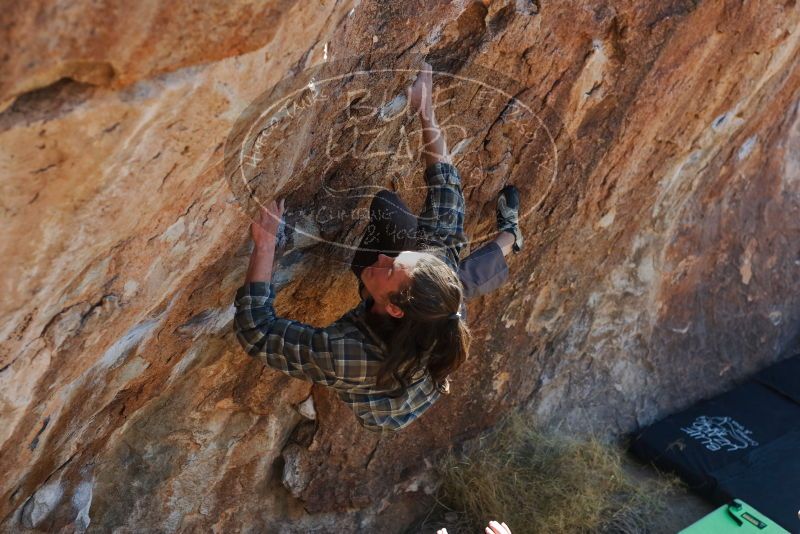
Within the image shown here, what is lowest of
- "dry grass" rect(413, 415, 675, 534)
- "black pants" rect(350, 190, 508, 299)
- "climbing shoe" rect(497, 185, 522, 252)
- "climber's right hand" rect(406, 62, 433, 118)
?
"dry grass" rect(413, 415, 675, 534)

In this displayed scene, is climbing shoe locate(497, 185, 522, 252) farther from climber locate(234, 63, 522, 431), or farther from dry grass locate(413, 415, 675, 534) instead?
dry grass locate(413, 415, 675, 534)

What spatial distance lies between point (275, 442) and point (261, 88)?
1.60 m

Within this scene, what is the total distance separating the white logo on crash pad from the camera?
362 centimetres

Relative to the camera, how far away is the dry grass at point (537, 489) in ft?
10.2

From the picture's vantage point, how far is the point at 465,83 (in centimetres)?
235

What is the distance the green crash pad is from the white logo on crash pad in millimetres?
609

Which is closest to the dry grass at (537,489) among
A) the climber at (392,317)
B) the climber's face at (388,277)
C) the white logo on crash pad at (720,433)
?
the white logo on crash pad at (720,433)

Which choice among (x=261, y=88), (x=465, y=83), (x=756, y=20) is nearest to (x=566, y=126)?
(x=465, y=83)

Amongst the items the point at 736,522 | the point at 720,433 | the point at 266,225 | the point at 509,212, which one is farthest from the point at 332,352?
the point at 720,433

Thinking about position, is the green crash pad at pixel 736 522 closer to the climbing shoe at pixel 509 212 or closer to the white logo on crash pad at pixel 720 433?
the white logo on crash pad at pixel 720 433

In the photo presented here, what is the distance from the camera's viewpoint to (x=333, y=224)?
235 cm

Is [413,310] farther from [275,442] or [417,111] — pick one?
[275,442]

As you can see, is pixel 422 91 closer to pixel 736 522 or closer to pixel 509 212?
pixel 509 212

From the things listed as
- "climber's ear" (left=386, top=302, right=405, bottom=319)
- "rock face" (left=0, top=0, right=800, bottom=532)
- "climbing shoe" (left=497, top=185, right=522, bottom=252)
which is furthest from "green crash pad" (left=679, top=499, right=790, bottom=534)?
"climber's ear" (left=386, top=302, right=405, bottom=319)
